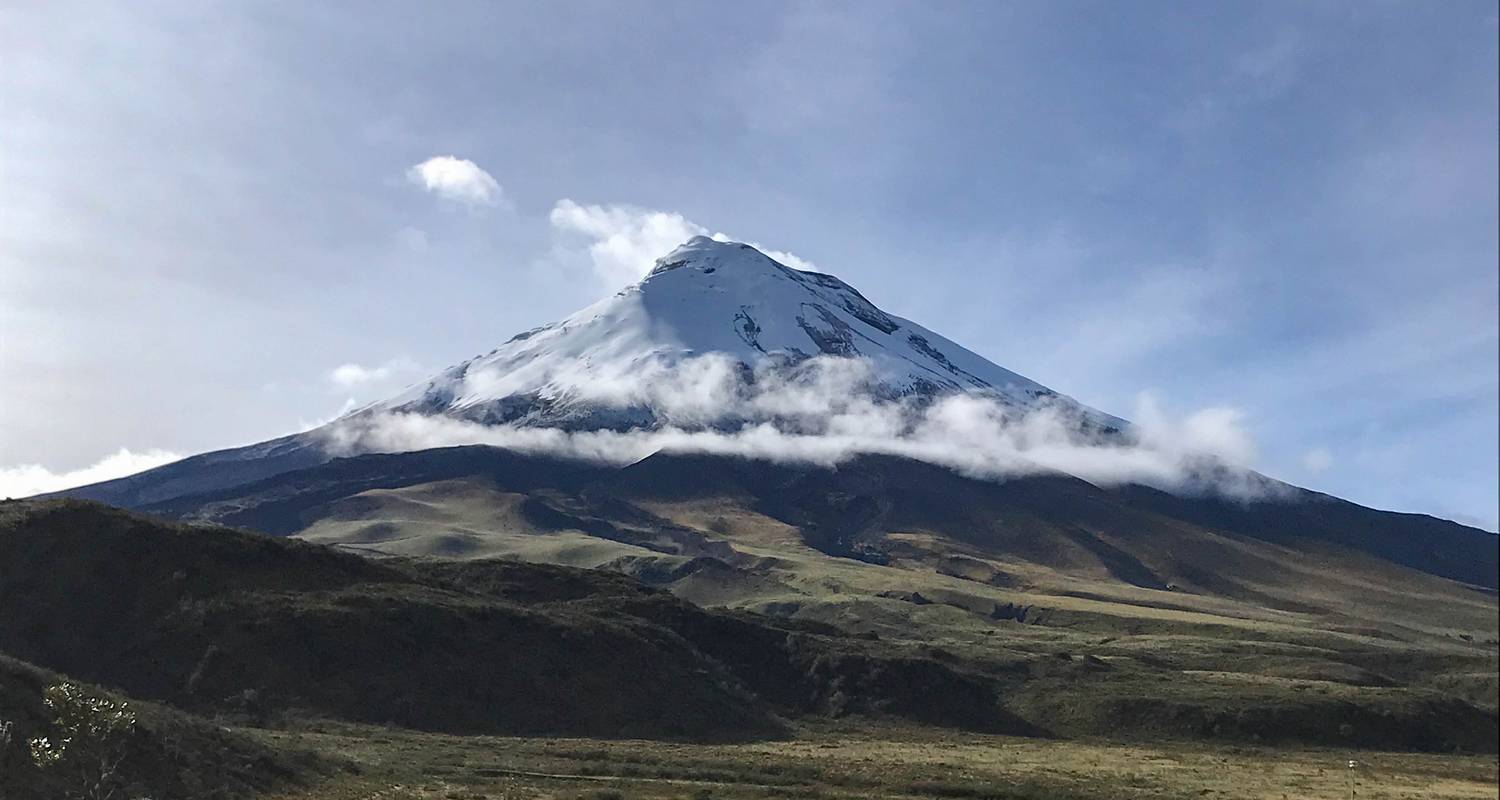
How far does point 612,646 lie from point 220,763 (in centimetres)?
4191

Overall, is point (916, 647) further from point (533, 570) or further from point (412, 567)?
point (412, 567)

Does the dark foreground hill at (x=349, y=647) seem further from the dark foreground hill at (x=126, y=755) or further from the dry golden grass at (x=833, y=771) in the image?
the dark foreground hill at (x=126, y=755)

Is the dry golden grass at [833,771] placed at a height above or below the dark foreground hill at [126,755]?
below

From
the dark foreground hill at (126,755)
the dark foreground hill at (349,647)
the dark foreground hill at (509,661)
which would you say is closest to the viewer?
the dark foreground hill at (126,755)

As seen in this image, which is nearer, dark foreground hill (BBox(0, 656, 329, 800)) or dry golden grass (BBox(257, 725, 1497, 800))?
dark foreground hill (BBox(0, 656, 329, 800))

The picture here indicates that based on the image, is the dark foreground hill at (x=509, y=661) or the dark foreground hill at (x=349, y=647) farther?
the dark foreground hill at (x=509, y=661)

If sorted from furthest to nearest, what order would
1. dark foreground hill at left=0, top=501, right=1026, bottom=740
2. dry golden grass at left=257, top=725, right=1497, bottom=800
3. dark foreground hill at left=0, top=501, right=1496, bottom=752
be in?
1. dark foreground hill at left=0, top=501, right=1496, bottom=752
2. dark foreground hill at left=0, top=501, right=1026, bottom=740
3. dry golden grass at left=257, top=725, right=1497, bottom=800

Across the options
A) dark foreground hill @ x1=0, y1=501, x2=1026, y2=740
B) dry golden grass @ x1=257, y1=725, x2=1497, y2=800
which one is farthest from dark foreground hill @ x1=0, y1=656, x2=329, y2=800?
dark foreground hill @ x1=0, y1=501, x2=1026, y2=740

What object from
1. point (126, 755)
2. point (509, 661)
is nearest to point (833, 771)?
point (509, 661)

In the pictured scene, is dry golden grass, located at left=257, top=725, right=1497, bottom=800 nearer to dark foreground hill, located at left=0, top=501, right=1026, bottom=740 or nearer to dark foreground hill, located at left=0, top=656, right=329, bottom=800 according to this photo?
dark foreground hill, located at left=0, top=656, right=329, bottom=800

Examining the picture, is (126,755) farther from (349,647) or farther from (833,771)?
(349,647)

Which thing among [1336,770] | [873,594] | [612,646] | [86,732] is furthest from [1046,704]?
[873,594]

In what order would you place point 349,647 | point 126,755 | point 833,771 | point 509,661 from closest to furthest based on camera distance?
1. point 126,755
2. point 833,771
3. point 349,647
4. point 509,661

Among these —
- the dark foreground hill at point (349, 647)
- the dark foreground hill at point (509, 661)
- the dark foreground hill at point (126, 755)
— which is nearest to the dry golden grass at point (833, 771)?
the dark foreground hill at point (126, 755)
